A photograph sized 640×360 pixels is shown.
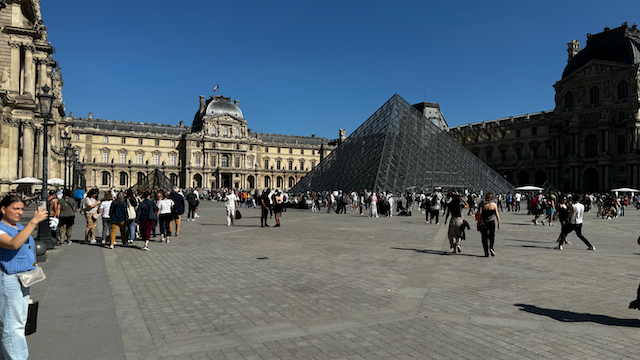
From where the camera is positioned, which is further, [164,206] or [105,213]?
[164,206]

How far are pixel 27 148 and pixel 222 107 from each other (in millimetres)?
50728

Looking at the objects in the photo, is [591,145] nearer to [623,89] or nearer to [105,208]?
[623,89]

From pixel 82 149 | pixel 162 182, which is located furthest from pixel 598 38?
pixel 82 149

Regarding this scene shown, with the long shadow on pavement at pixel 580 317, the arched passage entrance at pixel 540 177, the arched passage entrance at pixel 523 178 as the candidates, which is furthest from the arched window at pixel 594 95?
the long shadow on pavement at pixel 580 317

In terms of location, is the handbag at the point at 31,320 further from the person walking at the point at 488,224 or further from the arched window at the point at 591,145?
the arched window at the point at 591,145

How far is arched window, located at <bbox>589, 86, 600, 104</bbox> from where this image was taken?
149ft

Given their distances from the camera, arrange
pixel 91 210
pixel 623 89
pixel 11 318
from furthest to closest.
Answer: pixel 623 89 → pixel 91 210 → pixel 11 318

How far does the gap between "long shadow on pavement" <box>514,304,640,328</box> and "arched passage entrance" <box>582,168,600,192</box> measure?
49222mm

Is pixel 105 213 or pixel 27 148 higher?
pixel 27 148

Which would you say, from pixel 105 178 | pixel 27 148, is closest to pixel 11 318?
pixel 27 148

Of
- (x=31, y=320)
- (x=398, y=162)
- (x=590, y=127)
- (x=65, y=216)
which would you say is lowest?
(x=31, y=320)

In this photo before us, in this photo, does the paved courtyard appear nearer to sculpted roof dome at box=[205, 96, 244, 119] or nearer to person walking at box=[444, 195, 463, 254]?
person walking at box=[444, 195, 463, 254]

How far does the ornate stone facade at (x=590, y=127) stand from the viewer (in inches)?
1677

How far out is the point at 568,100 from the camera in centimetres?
4875
